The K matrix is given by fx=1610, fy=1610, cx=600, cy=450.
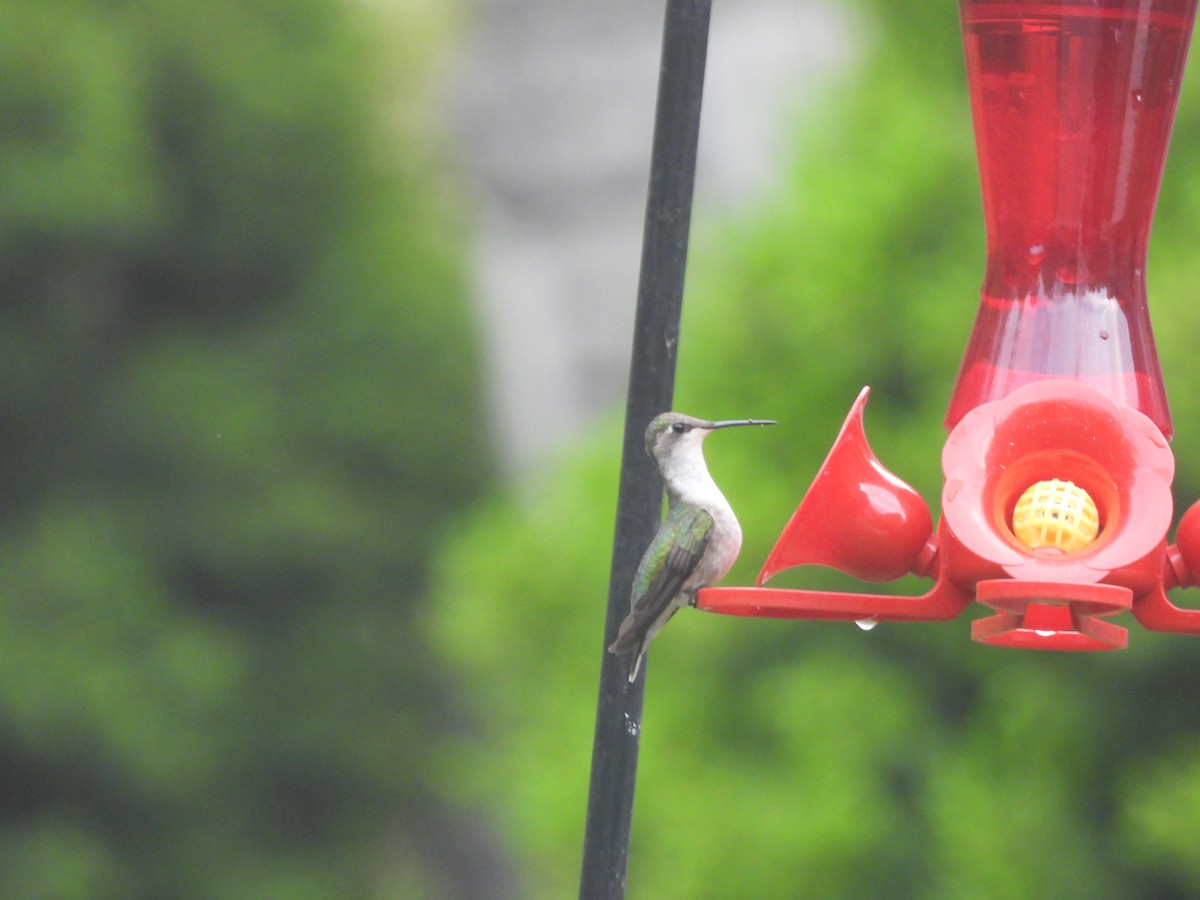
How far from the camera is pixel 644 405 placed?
2188 millimetres

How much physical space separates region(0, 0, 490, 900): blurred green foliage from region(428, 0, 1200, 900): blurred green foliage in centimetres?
327

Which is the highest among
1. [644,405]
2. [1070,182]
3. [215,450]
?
[1070,182]

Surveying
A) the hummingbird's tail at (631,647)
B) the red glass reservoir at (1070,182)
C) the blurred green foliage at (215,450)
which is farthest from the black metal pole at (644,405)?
the blurred green foliage at (215,450)

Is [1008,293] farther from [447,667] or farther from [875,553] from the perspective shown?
[447,667]

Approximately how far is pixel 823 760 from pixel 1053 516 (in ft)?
13.6

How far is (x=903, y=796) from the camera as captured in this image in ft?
21.5

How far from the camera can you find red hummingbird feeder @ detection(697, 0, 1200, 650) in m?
2.29

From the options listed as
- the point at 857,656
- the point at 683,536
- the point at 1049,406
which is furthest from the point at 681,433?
the point at 857,656

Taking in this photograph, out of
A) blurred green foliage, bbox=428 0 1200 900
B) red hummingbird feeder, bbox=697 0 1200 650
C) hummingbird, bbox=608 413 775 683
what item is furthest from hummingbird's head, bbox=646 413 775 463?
blurred green foliage, bbox=428 0 1200 900

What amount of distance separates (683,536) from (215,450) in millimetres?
8108

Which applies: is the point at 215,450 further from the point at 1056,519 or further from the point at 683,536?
the point at 1056,519

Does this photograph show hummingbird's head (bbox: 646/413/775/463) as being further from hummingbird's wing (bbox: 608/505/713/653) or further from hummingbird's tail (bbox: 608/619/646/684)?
hummingbird's tail (bbox: 608/619/646/684)

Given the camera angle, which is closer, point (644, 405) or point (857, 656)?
point (644, 405)

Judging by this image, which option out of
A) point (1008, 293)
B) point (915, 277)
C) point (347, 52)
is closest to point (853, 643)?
point (915, 277)
